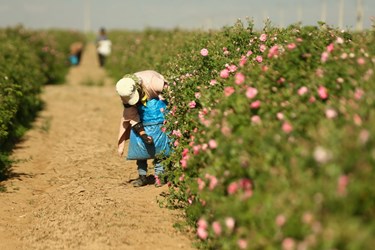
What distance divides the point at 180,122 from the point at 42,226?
1747 mm

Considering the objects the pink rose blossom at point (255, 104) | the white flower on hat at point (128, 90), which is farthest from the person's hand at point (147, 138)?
the pink rose blossom at point (255, 104)

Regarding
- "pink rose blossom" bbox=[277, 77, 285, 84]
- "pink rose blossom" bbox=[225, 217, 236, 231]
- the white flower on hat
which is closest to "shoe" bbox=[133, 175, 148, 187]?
the white flower on hat

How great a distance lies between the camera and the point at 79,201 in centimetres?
604

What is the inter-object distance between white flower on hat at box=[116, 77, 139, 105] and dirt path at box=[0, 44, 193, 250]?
1.03 m

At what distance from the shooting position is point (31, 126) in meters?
11.5

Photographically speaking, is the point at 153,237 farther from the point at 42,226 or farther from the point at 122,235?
the point at 42,226

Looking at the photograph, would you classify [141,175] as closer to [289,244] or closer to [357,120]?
[357,120]

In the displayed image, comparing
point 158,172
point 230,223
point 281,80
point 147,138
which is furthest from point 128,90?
point 230,223

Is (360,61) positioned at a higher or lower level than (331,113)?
higher

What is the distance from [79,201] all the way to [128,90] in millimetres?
1282

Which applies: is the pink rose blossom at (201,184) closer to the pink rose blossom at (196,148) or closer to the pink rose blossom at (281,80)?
the pink rose blossom at (196,148)

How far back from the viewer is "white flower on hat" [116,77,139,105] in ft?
19.8

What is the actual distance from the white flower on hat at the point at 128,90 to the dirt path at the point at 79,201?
103 centimetres

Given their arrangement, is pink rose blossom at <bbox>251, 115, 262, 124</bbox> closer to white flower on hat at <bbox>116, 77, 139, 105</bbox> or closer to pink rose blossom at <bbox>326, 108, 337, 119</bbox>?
pink rose blossom at <bbox>326, 108, 337, 119</bbox>
